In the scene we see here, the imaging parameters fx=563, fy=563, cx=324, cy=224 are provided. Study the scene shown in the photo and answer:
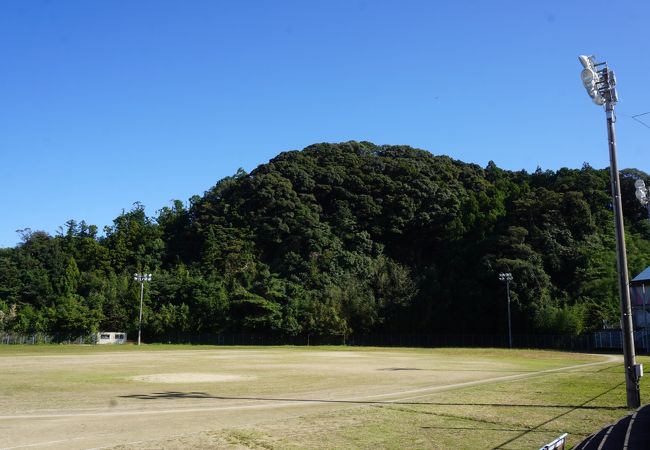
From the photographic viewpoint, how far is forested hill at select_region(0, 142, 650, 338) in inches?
2938

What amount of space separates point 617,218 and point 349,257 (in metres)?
75.5

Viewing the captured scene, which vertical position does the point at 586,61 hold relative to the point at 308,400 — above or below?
above

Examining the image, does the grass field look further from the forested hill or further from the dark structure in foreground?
the forested hill

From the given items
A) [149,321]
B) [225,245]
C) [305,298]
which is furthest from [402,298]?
[149,321]

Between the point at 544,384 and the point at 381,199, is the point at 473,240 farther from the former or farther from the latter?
the point at 544,384

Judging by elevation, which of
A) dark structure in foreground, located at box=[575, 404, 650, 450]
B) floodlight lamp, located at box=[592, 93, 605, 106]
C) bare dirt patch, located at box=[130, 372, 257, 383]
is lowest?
bare dirt patch, located at box=[130, 372, 257, 383]

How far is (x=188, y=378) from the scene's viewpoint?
25531mm

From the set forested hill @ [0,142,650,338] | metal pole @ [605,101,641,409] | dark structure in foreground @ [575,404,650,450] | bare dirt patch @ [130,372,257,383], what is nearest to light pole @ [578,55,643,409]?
metal pole @ [605,101,641,409]

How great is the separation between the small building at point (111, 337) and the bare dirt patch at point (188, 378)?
58332 mm

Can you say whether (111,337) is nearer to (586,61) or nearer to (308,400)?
(308,400)

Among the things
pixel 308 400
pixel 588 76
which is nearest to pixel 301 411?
pixel 308 400

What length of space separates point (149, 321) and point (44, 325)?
1447 centimetres

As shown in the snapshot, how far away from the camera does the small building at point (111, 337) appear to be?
264ft

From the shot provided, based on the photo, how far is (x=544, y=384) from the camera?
22062mm
